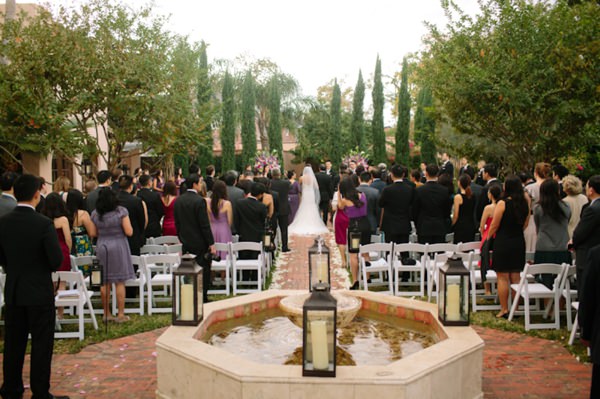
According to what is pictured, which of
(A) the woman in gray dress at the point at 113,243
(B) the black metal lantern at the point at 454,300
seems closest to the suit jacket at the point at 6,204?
(A) the woman in gray dress at the point at 113,243

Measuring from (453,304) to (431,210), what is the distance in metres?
4.40

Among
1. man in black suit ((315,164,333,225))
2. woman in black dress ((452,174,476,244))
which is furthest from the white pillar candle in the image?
man in black suit ((315,164,333,225))

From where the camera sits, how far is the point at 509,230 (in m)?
7.92

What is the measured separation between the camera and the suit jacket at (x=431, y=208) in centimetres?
965

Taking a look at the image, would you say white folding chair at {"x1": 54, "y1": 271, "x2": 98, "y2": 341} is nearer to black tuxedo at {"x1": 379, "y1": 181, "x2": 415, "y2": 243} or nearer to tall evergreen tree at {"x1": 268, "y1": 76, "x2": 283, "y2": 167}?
black tuxedo at {"x1": 379, "y1": 181, "x2": 415, "y2": 243}

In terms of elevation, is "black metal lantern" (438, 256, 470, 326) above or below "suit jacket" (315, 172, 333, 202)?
below

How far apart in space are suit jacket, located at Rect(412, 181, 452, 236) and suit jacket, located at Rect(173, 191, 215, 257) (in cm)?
349

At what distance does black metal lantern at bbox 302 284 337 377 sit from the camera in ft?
13.7

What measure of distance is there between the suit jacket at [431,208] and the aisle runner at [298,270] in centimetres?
168

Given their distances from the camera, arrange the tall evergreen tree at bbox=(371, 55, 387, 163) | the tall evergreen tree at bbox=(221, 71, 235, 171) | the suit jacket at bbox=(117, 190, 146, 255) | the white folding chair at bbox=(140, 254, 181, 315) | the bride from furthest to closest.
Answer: the tall evergreen tree at bbox=(371, 55, 387, 163), the tall evergreen tree at bbox=(221, 71, 235, 171), the bride, the suit jacket at bbox=(117, 190, 146, 255), the white folding chair at bbox=(140, 254, 181, 315)

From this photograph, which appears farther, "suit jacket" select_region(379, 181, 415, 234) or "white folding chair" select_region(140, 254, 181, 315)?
"suit jacket" select_region(379, 181, 415, 234)

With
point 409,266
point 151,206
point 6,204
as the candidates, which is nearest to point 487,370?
point 409,266

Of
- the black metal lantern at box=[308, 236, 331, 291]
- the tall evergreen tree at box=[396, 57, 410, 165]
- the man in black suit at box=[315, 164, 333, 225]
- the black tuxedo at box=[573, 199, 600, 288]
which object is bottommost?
the black metal lantern at box=[308, 236, 331, 291]

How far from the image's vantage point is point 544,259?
8.11 metres
